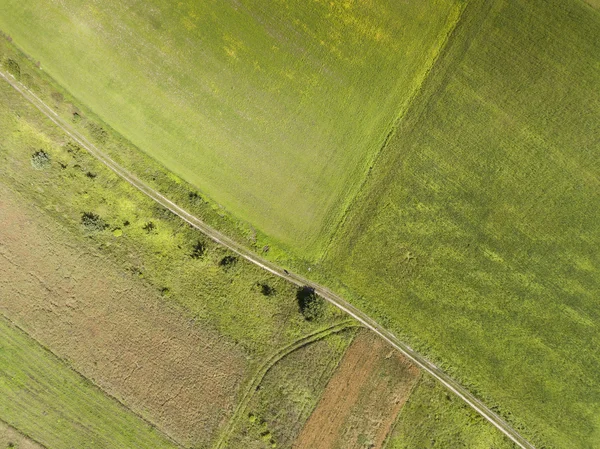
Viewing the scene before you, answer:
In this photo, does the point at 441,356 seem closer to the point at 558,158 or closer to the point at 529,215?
the point at 529,215

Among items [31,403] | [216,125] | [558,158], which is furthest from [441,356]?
[31,403]

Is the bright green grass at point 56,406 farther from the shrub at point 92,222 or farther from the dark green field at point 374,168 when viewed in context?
the shrub at point 92,222

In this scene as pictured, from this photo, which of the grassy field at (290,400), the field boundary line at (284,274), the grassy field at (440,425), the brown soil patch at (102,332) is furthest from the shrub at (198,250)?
the grassy field at (440,425)

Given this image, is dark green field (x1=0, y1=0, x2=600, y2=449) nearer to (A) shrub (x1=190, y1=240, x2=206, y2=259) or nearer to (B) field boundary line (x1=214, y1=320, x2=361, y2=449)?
(A) shrub (x1=190, y1=240, x2=206, y2=259)

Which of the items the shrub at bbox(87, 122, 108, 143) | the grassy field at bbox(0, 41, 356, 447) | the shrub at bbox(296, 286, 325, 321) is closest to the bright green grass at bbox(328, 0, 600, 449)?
the shrub at bbox(296, 286, 325, 321)

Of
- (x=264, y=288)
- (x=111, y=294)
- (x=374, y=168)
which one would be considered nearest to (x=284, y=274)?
(x=264, y=288)
